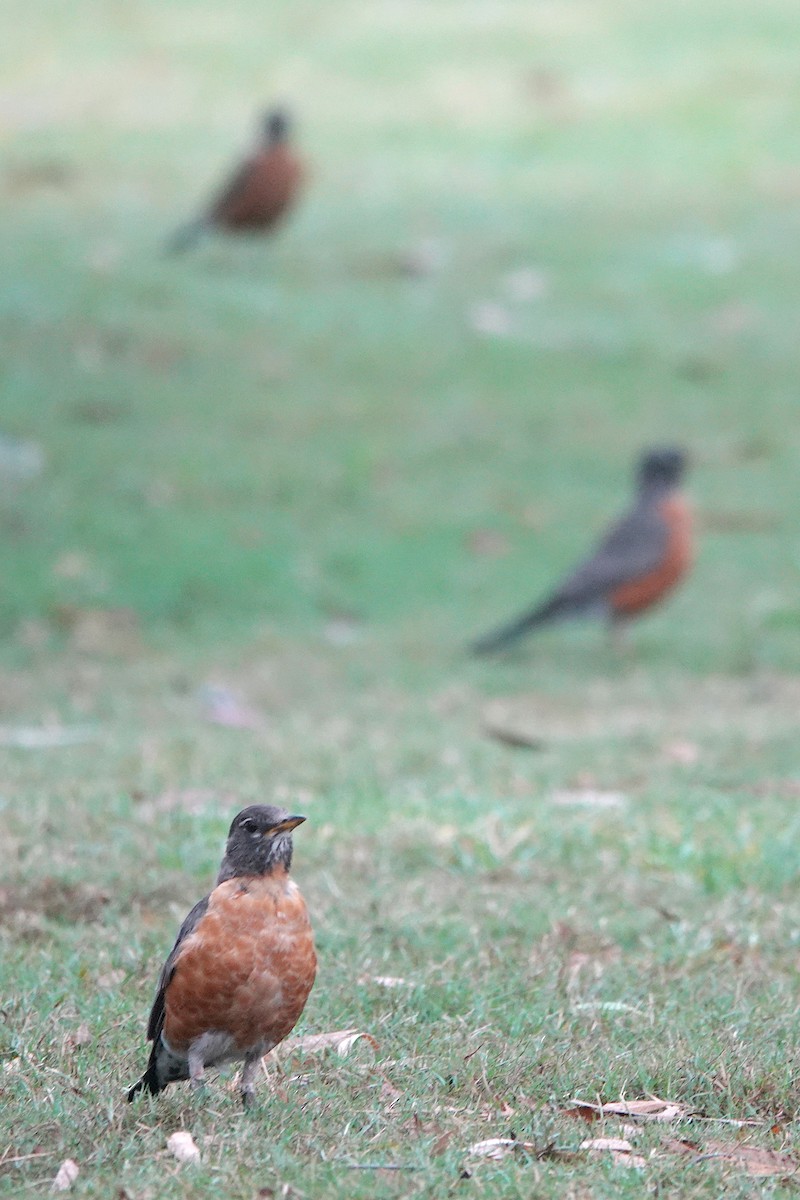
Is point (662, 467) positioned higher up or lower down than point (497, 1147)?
lower down

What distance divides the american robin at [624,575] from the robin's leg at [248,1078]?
24.1ft

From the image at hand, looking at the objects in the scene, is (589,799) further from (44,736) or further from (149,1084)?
(149,1084)

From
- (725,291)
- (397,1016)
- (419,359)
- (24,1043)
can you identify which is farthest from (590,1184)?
(725,291)

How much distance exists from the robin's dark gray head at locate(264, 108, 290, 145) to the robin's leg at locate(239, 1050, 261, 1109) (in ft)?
50.9

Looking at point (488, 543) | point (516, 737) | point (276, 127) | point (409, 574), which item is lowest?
point (409, 574)

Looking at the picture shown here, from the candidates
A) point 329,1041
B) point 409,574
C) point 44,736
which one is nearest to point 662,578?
point 409,574

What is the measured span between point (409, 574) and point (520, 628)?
63.3 inches

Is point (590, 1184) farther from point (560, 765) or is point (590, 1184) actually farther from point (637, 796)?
point (560, 765)

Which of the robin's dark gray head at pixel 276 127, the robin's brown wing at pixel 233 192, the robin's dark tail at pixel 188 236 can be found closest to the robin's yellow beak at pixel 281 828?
the robin's brown wing at pixel 233 192

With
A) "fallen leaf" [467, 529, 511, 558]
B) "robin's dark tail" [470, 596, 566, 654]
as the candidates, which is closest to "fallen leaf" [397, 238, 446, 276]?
"fallen leaf" [467, 529, 511, 558]

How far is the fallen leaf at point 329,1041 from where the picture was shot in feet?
13.3

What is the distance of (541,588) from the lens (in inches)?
489

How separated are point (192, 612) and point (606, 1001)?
288 inches

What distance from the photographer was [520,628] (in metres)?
11.1
